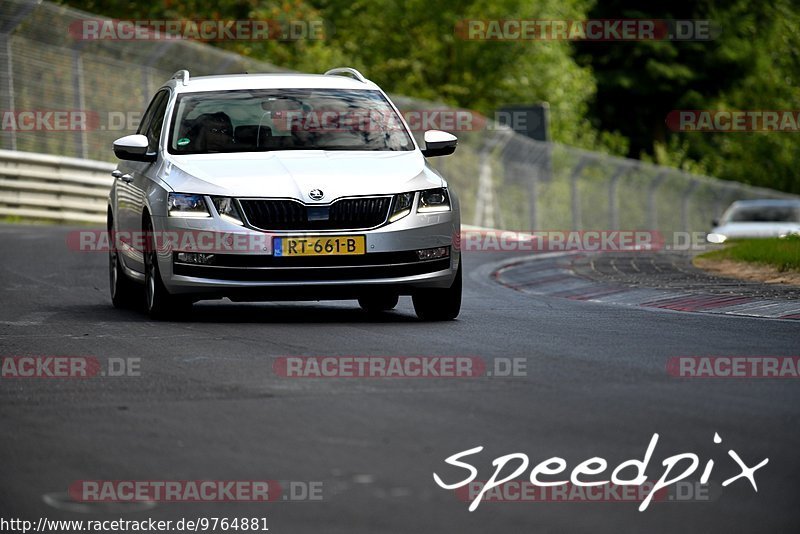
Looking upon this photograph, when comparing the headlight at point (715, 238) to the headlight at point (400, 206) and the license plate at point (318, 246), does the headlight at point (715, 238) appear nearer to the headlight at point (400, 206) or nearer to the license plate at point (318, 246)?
the headlight at point (400, 206)

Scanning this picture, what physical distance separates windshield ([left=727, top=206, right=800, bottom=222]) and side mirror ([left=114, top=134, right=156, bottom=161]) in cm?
2276

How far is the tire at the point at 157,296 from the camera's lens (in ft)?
37.6

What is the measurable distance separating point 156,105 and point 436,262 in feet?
10.5

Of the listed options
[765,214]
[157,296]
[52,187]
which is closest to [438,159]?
[765,214]

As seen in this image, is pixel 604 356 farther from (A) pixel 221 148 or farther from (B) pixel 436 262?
(A) pixel 221 148

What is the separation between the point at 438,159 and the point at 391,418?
2788 centimetres

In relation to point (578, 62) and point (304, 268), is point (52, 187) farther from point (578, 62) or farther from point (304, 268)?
point (578, 62)

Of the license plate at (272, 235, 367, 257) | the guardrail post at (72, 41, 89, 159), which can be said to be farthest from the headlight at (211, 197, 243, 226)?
the guardrail post at (72, 41, 89, 159)

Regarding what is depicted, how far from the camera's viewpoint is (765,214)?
33.6m

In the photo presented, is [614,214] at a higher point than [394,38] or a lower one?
lower

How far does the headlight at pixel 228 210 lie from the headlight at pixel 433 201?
1.22 meters

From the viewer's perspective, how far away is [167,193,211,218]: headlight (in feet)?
36.7

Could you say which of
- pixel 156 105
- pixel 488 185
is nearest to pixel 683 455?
pixel 156 105

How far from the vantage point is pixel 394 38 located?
49.4 meters
